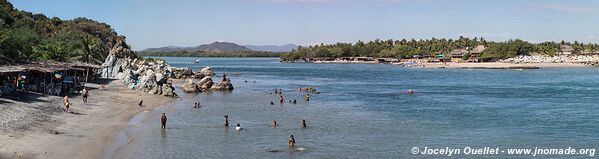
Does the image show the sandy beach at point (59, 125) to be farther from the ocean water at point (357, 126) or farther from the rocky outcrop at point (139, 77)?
the rocky outcrop at point (139, 77)

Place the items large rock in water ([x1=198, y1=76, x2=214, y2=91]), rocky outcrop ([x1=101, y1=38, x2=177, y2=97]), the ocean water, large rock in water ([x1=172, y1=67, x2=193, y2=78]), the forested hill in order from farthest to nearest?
1. large rock in water ([x1=172, y1=67, x2=193, y2=78])
2. large rock in water ([x1=198, y1=76, x2=214, y2=91])
3. rocky outcrop ([x1=101, y1=38, x2=177, y2=97])
4. the forested hill
5. the ocean water

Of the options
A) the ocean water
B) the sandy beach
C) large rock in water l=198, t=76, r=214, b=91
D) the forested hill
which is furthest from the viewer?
large rock in water l=198, t=76, r=214, b=91

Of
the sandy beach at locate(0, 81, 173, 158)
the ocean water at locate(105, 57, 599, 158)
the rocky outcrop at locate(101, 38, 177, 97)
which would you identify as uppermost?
the rocky outcrop at locate(101, 38, 177, 97)

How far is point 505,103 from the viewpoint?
56.7 m

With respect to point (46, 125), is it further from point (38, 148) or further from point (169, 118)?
point (169, 118)

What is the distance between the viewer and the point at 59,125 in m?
32.5

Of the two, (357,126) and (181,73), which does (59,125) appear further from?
(181,73)

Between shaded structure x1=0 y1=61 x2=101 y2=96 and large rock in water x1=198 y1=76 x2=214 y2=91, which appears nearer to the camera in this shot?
shaded structure x1=0 y1=61 x2=101 y2=96

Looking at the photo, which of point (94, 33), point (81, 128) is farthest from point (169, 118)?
point (94, 33)

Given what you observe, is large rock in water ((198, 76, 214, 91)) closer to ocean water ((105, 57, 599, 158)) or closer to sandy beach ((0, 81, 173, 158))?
ocean water ((105, 57, 599, 158))

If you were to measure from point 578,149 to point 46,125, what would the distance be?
90.5 ft

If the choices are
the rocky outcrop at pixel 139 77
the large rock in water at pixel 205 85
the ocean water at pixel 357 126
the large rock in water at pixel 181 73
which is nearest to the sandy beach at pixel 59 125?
the ocean water at pixel 357 126

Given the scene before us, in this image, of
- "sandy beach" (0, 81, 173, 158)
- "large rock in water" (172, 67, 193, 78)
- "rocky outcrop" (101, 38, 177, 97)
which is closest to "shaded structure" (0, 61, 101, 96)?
"sandy beach" (0, 81, 173, 158)

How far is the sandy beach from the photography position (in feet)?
83.6
